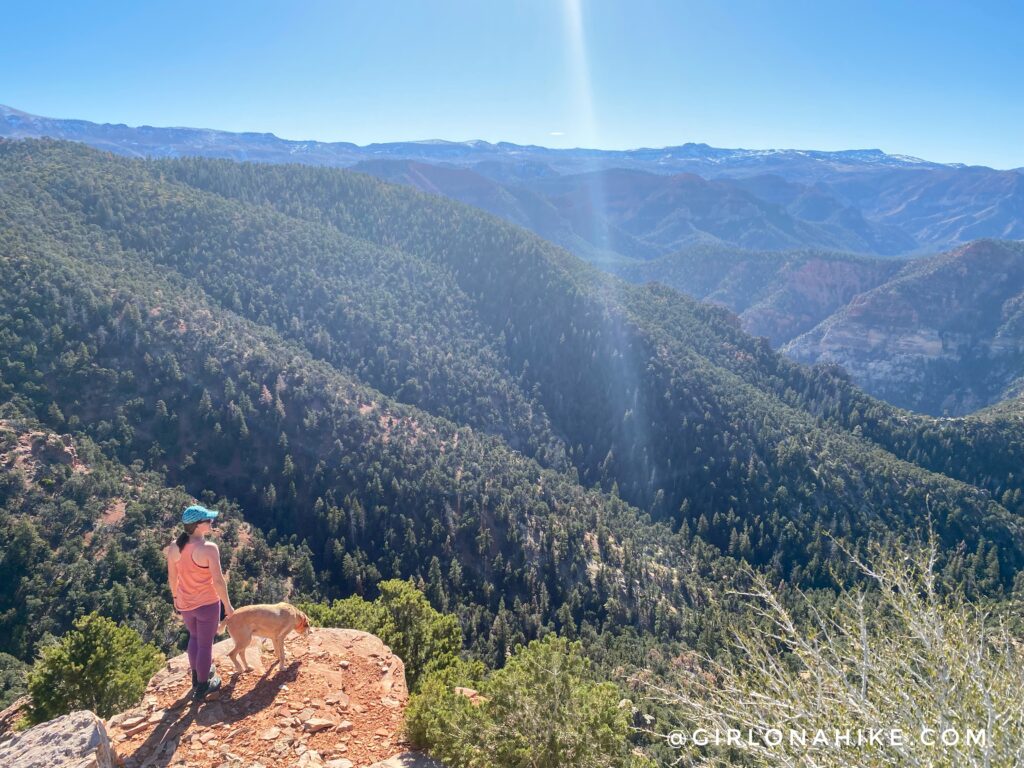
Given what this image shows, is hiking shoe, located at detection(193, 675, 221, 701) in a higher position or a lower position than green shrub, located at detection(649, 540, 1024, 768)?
lower

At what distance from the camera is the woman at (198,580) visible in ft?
43.2

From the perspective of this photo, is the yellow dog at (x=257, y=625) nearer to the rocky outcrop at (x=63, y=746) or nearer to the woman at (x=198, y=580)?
the woman at (x=198, y=580)

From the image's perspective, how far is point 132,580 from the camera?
4931 centimetres

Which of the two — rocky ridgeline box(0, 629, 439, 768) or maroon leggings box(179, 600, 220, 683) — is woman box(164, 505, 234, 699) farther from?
rocky ridgeline box(0, 629, 439, 768)

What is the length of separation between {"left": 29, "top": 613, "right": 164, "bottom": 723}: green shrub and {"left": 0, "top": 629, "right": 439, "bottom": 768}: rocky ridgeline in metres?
3.00

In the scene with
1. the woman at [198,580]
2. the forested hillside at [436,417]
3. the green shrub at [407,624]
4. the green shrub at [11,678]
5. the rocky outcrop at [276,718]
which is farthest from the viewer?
the forested hillside at [436,417]

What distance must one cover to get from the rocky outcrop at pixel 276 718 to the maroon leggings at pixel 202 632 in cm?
100

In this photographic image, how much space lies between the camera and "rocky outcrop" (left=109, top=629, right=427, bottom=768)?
13.0 metres

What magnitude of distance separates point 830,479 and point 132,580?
100 metres

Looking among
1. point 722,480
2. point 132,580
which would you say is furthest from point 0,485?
point 722,480

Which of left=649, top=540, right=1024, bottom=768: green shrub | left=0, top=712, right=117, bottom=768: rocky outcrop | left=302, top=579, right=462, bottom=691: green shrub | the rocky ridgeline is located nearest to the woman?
the rocky ridgeline

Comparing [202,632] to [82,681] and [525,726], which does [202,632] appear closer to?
[82,681]

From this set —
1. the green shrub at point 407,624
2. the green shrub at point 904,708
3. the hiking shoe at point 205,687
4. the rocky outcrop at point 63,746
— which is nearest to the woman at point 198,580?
the hiking shoe at point 205,687

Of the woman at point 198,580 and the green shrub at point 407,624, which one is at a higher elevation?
the woman at point 198,580
